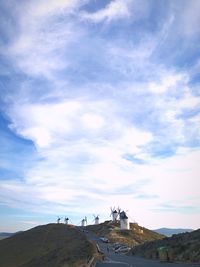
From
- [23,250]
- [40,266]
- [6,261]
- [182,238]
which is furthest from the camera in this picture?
[23,250]

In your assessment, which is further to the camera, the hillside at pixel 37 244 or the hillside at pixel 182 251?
the hillside at pixel 37 244

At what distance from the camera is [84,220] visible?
192125 millimetres

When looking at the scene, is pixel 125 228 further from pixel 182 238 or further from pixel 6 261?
pixel 182 238

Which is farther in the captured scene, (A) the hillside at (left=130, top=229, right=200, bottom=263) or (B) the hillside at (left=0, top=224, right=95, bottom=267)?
(B) the hillside at (left=0, top=224, right=95, bottom=267)

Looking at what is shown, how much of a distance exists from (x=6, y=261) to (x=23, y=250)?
874 cm

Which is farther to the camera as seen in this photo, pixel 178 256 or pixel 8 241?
pixel 8 241

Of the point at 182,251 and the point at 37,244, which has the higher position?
the point at 37,244

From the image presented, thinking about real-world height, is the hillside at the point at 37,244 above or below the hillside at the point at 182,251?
above

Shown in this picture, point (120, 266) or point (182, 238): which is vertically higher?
point (182, 238)

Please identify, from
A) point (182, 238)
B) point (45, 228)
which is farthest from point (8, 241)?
point (182, 238)

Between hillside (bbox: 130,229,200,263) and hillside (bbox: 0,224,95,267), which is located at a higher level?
hillside (bbox: 0,224,95,267)

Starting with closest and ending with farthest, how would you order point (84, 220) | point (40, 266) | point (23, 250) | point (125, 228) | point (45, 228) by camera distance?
point (40, 266), point (23, 250), point (125, 228), point (45, 228), point (84, 220)

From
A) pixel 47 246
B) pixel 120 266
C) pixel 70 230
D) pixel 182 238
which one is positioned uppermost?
pixel 70 230

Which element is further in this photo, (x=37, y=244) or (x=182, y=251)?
(x=37, y=244)
